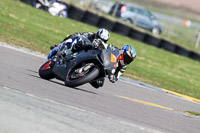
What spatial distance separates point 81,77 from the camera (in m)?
8.30

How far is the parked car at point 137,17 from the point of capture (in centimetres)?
2648

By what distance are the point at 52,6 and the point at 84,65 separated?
45.4 feet

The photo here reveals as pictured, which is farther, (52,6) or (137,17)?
(137,17)

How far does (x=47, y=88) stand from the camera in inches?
312

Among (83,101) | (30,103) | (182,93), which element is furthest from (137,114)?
(182,93)

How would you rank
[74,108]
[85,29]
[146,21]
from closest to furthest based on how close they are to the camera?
1. [74,108]
2. [85,29]
3. [146,21]

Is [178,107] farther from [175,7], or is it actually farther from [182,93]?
[175,7]

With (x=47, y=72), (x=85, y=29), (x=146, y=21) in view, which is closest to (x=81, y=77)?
(x=47, y=72)

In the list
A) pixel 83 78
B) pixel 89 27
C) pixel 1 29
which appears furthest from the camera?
pixel 89 27

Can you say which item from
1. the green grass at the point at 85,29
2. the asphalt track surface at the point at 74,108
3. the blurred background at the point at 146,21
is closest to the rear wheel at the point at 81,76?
the asphalt track surface at the point at 74,108

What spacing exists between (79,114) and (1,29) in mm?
9721

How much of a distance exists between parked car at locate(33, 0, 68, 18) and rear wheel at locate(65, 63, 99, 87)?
13.5m

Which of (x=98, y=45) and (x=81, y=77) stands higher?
(x=98, y=45)

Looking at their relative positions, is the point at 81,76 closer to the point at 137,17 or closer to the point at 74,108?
the point at 74,108
